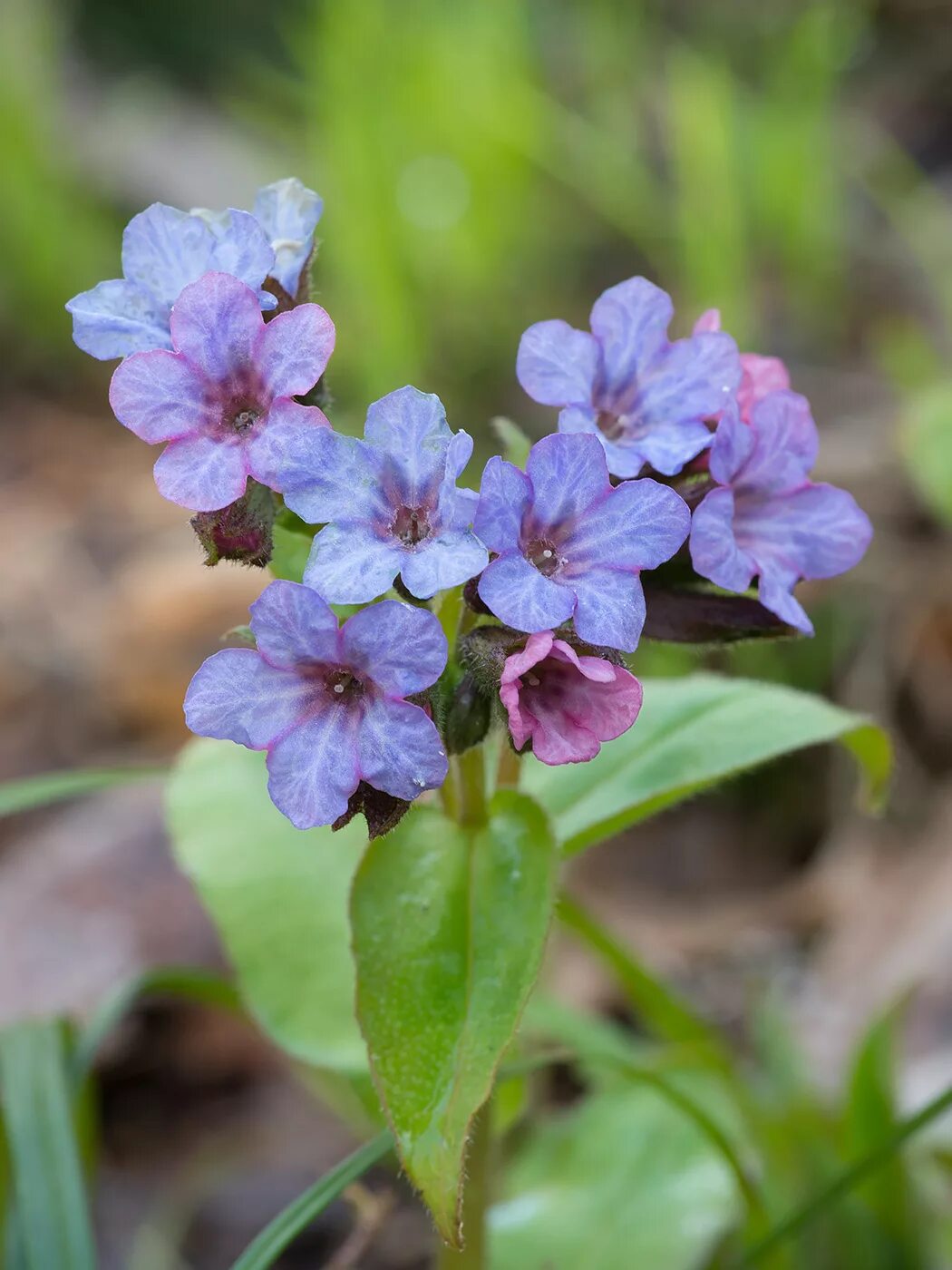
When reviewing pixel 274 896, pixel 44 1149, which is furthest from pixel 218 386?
pixel 44 1149

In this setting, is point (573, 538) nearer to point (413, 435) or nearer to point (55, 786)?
point (413, 435)

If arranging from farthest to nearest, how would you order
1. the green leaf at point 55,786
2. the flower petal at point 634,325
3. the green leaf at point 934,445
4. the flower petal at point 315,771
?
the green leaf at point 934,445, the green leaf at point 55,786, the flower petal at point 634,325, the flower petal at point 315,771

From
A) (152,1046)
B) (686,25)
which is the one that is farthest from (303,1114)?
(686,25)

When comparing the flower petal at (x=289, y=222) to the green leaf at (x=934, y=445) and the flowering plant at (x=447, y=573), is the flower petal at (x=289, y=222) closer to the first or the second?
the flowering plant at (x=447, y=573)

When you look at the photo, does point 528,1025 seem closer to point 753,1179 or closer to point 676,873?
point 753,1179

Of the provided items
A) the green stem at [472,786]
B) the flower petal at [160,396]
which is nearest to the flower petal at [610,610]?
the green stem at [472,786]

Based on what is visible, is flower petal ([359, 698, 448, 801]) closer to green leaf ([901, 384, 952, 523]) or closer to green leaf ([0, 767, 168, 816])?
green leaf ([0, 767, 168, 816])
